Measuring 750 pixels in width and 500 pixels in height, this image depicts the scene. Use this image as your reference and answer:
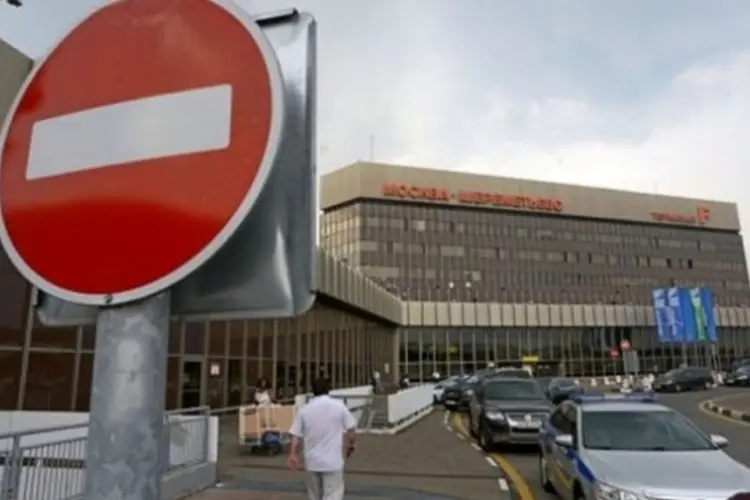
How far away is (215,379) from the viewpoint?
23328 mm

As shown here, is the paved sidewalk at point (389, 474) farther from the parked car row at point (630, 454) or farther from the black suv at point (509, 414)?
the parked car row at point (630, 454)

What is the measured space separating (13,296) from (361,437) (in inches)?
390

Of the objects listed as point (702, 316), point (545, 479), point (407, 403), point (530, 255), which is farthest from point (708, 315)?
point (545, 479)

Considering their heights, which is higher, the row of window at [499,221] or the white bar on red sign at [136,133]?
the row of window at [499,221]

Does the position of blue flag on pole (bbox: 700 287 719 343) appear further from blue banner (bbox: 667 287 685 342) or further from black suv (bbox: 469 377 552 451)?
black suv (bbox: 469 377 552 451)

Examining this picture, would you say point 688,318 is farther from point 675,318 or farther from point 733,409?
point 733,409

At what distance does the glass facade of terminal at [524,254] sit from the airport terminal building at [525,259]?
0.16m

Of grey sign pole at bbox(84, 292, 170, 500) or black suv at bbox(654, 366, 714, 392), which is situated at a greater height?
grey sign pole at bbox(84, 292, 170, 500)

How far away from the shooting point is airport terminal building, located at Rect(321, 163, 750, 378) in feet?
208

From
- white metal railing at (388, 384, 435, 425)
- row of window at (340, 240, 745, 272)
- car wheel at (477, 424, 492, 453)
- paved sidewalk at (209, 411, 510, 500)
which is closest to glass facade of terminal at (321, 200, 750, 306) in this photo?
row of window at (340, 240, 745, 272)

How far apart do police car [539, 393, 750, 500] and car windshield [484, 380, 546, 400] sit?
708 centimetres

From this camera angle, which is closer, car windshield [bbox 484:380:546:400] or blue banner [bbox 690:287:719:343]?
car windshield [bbox 484:380:546:400]

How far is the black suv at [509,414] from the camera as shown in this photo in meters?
15.9

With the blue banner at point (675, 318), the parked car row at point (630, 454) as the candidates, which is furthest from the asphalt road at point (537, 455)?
the blue banner at point (675, 318)
